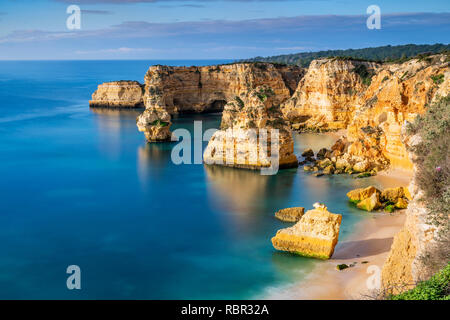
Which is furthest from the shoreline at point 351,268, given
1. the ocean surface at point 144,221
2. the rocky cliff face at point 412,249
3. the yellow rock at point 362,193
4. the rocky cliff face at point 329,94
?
the rocky cliff face at point 329,94

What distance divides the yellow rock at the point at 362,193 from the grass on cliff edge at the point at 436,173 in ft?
29.6

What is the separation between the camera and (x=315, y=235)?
58.9 ft

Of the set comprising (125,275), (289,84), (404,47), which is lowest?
(125,275)

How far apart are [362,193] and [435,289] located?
602 inches

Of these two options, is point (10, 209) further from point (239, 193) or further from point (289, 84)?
point (289, 84)

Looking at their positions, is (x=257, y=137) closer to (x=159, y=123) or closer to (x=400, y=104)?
(x=400, y=104)

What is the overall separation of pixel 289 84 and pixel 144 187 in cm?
3954

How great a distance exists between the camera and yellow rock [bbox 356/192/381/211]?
23.6 metres

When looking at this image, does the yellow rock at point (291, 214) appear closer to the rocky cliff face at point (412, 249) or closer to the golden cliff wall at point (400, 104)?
the rocky cliff face at point (412, 249)

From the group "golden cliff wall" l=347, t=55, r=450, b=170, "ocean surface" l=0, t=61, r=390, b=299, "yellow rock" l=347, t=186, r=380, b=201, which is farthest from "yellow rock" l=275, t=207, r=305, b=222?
"golden cliff wall" l=347, t=55, r=450, b=170

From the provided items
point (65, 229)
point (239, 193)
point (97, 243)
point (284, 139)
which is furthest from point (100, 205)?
point (284, 139)

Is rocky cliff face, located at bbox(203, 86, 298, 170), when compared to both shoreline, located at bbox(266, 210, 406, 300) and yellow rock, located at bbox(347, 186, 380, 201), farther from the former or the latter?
shoreline, located at bbox(266, 210, 406, 300)

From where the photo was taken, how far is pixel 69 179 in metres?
32.8
